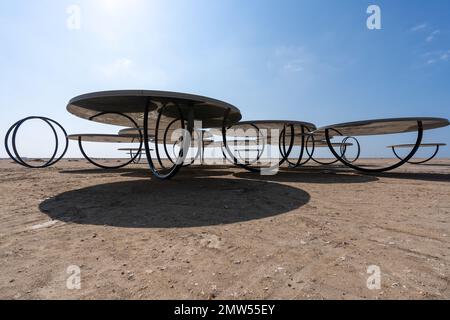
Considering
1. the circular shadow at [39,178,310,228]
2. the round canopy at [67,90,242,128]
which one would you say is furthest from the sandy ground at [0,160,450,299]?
the round canopy at [67,90,242,128]

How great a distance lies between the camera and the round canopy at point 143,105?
6.14 m

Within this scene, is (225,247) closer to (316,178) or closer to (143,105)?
(143,105)

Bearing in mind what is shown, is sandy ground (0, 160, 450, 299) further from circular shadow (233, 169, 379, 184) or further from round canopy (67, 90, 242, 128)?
circular shadow (233, 169, 379, 184)

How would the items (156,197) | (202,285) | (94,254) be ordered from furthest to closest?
(156,197) < (94,254) < (202,285)

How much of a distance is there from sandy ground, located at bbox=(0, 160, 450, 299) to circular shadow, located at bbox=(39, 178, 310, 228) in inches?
1.2

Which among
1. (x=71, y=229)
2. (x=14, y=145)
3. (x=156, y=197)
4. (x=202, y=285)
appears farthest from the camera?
(x=14, y=145)

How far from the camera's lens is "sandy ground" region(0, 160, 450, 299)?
1925 millimetres

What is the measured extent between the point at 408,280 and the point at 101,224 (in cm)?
364

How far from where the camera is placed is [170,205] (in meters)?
4.59

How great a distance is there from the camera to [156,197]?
5.25m

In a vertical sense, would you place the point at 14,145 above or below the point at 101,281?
above

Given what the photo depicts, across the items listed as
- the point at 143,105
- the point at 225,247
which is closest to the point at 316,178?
the point at 143,105
